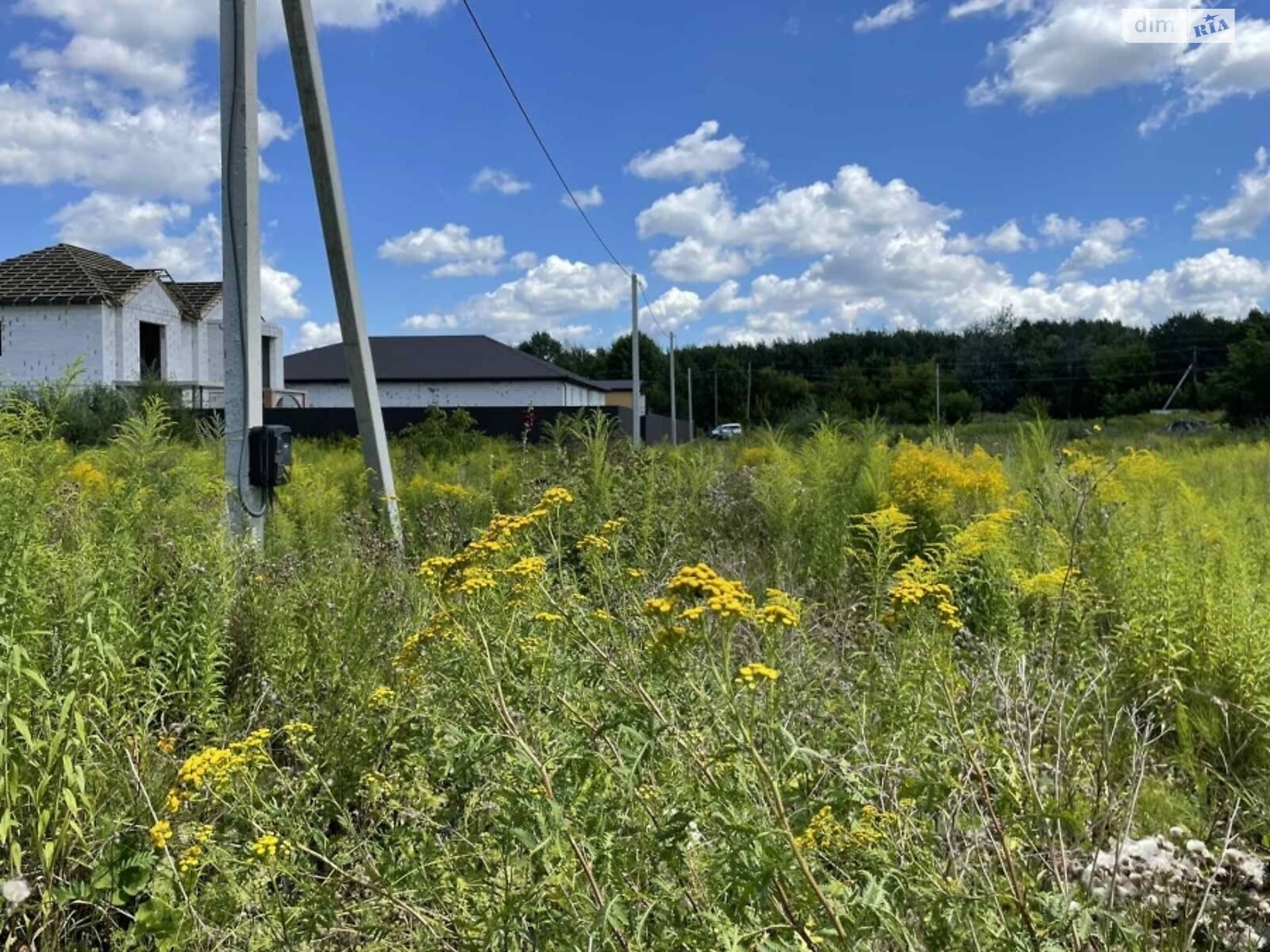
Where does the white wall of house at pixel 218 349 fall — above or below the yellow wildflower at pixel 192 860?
above

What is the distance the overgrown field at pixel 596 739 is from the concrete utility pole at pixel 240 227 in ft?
2.07

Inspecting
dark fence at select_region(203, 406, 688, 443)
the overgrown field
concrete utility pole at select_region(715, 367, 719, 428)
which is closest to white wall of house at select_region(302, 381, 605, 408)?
dark fence at select_region(203, 406, 688, 443)

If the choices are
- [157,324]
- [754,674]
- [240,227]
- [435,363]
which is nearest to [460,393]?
[435,363]

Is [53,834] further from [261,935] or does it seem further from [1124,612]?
[1124,612]

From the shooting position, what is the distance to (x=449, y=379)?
119 feet

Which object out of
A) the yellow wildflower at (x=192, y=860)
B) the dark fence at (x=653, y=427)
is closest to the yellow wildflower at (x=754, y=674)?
the yellow wildflower at (x=192, y=860)

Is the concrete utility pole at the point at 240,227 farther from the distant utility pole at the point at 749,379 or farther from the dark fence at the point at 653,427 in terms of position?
the distant utility pole at the point at 749,379

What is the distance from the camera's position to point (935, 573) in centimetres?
218

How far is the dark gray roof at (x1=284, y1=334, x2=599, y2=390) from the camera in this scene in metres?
36.2

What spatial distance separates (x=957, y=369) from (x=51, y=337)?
5786 centimetres

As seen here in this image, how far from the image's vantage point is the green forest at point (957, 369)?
54.8 m

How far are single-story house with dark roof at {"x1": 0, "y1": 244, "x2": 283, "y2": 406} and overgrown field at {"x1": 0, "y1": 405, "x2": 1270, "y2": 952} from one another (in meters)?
19.0

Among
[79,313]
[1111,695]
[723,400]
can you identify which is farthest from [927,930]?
[723,400]

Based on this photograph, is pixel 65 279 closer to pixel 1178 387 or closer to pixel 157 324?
pixel 157 324
